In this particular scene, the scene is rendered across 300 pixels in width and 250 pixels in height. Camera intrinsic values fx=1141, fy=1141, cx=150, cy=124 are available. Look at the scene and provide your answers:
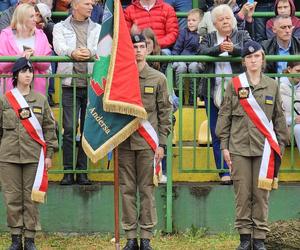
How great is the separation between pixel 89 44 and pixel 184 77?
3.89 ft

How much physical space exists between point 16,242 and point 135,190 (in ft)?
4.30

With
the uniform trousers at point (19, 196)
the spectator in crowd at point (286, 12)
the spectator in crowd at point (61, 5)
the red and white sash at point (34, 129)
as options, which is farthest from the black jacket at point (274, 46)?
the spectator in crowd at point (61, 5)

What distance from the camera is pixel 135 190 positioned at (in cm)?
1150

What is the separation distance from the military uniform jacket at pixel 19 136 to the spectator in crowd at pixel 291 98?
8.76 ft

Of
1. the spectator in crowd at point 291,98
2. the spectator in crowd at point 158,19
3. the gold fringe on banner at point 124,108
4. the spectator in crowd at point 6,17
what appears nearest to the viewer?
the gold fringe on banner at point 124,108

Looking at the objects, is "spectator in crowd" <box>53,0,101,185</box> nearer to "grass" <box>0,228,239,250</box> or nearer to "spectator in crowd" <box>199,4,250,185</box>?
"grass" <box>0,228,239,250</box>

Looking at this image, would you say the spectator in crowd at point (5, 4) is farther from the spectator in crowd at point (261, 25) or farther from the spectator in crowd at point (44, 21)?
the spectator in crowd at point (261, 25)

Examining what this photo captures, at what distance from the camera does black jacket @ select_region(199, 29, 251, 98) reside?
12.3 metres

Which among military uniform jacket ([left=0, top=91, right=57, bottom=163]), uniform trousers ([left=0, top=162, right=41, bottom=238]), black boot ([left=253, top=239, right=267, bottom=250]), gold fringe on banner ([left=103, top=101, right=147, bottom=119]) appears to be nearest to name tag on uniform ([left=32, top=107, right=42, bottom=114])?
military uniform jacket ([left=0, top=91, right=57, bottom=163])

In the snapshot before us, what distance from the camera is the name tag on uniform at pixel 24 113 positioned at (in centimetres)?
1142

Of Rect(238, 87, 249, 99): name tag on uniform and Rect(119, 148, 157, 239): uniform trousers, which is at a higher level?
Rect(238, 87, 249, 99): name tag on uniform

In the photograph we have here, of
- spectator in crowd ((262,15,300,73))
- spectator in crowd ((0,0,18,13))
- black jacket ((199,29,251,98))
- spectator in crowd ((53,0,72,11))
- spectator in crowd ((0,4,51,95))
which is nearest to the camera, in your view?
black jacket ((199,29,251,98))

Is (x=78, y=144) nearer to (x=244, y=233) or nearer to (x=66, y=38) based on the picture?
(x=66, y=38)

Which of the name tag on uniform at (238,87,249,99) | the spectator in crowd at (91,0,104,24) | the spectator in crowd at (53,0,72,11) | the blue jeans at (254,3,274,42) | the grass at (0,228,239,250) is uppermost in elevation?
the spectator in crowd at (53,0,72,11)
